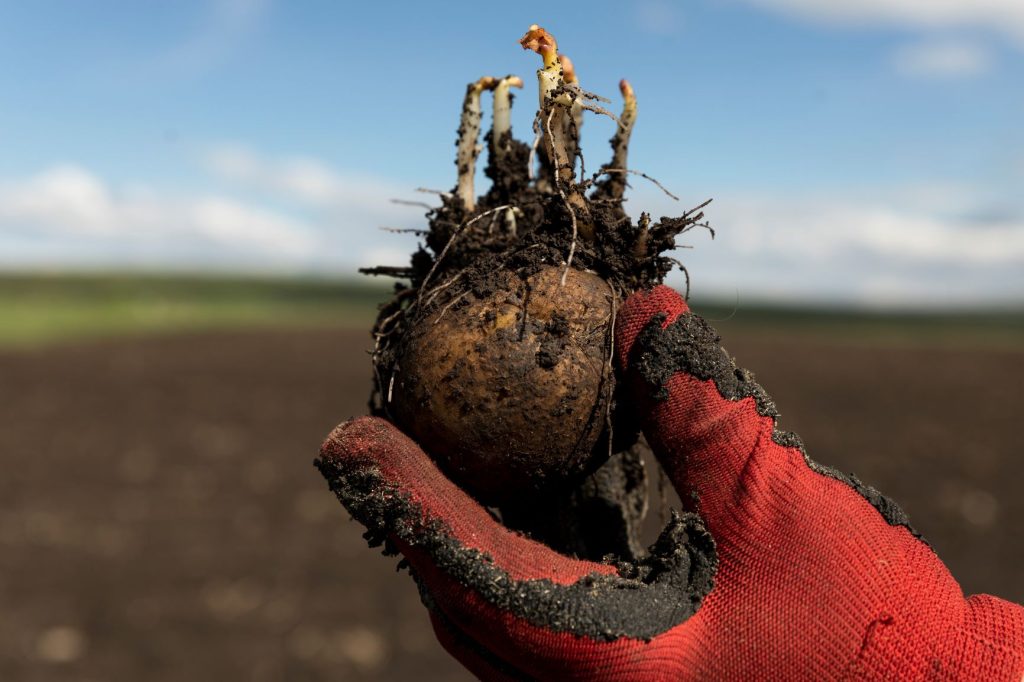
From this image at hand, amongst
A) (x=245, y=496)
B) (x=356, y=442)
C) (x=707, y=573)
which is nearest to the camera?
(x=707, y=573)

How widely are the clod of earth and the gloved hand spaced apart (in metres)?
0.18

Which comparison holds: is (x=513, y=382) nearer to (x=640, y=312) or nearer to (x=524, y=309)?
(x=524, y=309)

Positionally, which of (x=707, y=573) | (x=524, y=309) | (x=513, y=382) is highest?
(x=524, y=309)

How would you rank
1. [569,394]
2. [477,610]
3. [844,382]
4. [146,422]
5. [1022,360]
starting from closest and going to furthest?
1. [477,610]
2. [569,394]
3. [146,422]
4. [844,382]
5. [1022,360]

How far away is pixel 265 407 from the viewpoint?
18828 mm

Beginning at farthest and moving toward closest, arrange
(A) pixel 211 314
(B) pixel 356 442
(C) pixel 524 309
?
(A) pixel 211 314 → (C) pixel 524 309 → (B) pixel 356 442

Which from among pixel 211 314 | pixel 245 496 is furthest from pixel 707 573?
pixel 211 314

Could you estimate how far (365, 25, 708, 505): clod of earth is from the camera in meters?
Answer: 2.54

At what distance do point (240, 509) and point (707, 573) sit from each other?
37.2 feet

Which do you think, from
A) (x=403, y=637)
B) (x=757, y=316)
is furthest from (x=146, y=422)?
(x=757, y=316)

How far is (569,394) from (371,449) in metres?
0.61

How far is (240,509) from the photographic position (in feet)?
41.0

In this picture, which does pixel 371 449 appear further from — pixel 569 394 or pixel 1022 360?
pixel 1022 360

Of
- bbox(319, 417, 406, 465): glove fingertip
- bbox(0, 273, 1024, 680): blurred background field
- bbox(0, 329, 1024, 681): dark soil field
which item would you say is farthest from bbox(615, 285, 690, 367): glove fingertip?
bbox(0, 329, 1024, 681): dark soil field
